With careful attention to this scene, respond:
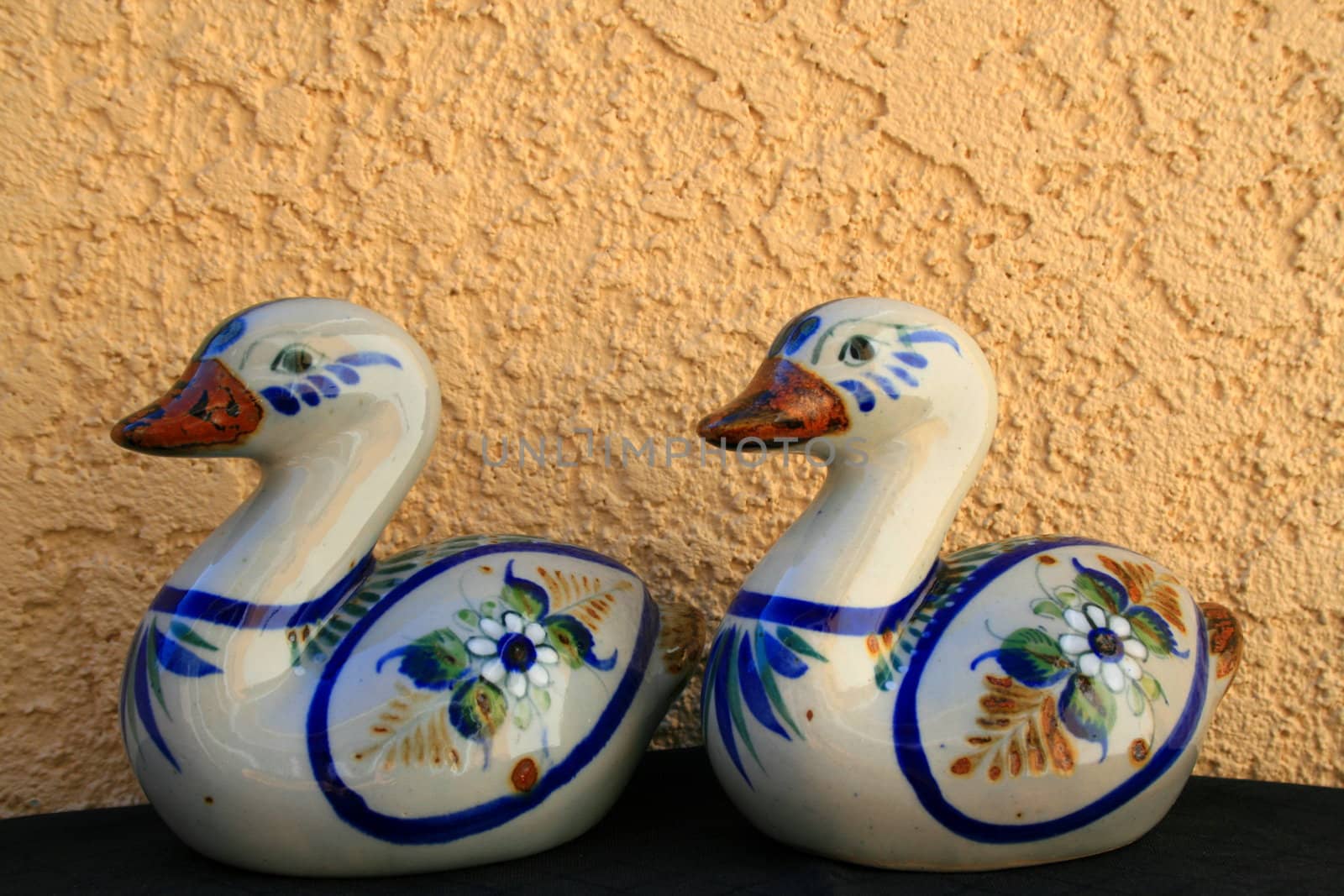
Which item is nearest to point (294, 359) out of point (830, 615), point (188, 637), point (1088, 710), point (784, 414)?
point (188, 637)

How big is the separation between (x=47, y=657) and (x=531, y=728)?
748 mm

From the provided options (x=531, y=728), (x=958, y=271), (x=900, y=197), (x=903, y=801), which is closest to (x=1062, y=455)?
(x=958, y=271)

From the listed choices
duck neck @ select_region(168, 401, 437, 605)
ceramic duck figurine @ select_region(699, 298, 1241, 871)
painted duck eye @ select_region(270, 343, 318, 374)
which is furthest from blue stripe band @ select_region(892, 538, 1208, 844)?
painted duck eye @ select_region(270, 343, 318, 374)

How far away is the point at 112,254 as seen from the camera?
148 cm

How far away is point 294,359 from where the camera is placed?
115 centimetres

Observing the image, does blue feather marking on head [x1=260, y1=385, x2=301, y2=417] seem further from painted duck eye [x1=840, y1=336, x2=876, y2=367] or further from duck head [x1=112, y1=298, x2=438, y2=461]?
painted duck eye [x1=840, y1=336, x2=876, y2=367]

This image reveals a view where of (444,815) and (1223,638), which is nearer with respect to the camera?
(444,815)

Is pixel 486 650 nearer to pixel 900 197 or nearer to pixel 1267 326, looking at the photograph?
pixel 900 197

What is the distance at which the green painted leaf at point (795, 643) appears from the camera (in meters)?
1.12

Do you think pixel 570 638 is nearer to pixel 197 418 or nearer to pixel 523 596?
pixel 523 596

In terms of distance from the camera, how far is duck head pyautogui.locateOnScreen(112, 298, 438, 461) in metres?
1.13

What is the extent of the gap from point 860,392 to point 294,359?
1.93 feet

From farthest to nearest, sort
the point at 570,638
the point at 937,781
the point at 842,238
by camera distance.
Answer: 1. the point at 842,238
2. the point at 570,638
3. the point at 937,781

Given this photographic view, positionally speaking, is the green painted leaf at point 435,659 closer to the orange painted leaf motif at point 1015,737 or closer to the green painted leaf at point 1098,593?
the orange painted leaf motif at point 1015,737
